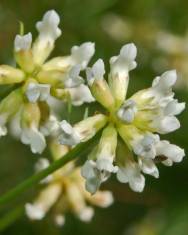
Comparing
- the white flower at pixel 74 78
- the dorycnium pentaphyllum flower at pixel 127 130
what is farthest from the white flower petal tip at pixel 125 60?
the white flower at pixel 74 78

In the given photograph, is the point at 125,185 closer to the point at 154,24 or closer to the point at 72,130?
the point at 154,24

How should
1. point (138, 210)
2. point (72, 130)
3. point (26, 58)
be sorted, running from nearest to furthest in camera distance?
1. point (72, 130)
2. point (26, 58)
3. point (138, 210)

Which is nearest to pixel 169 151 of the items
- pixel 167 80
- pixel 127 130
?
pixel 127 130

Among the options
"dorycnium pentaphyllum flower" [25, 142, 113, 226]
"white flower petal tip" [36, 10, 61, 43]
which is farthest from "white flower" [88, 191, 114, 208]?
"white flower petal tip" [36, 10, 61, 43]

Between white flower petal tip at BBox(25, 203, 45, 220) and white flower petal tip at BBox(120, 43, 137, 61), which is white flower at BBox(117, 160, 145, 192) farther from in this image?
white flower petal tip at BBox(25, 203, 45, 220)

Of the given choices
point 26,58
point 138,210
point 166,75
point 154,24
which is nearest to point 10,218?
point 26,58

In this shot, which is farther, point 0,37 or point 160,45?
point 160,45
